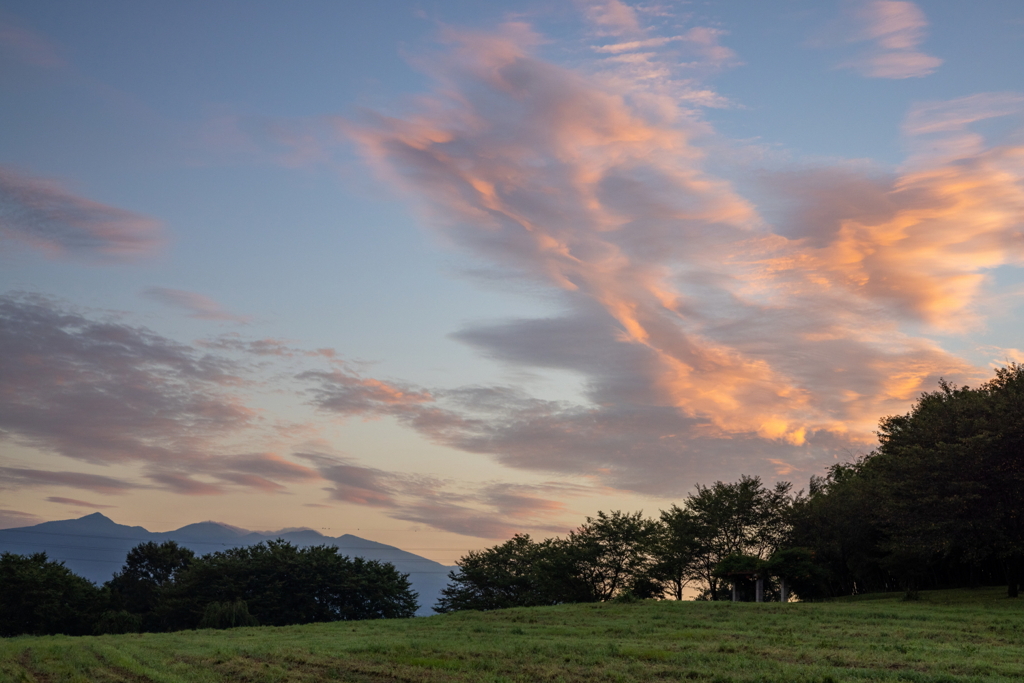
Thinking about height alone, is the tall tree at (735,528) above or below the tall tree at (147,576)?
above

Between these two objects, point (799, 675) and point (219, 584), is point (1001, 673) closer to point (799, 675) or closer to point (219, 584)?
point (799, 675)

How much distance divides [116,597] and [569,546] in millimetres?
64529

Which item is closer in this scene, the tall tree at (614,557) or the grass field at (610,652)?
the grass field at (610,652)

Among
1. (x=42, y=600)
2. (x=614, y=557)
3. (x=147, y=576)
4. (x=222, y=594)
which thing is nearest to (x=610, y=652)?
(x=614, y=557)

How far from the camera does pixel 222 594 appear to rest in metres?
95.7

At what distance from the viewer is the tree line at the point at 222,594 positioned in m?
91.9

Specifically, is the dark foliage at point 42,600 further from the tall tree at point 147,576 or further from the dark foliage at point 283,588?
the dark foliage at point 283,588

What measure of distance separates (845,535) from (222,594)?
75.3 metres

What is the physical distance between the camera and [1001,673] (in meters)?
19.2

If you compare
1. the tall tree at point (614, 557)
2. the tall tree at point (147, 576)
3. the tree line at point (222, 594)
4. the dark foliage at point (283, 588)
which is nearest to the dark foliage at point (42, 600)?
the tree line at point (222, 594)

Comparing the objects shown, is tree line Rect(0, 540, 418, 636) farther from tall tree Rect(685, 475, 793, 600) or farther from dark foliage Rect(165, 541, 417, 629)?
tall tree Rect(685, 475, 793, 600)

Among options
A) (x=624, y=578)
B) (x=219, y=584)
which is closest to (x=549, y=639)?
(x=624, y=578)

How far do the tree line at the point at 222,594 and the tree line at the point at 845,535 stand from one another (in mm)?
13137

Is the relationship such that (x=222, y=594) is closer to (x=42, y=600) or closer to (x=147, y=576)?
(x=42, y=600)
